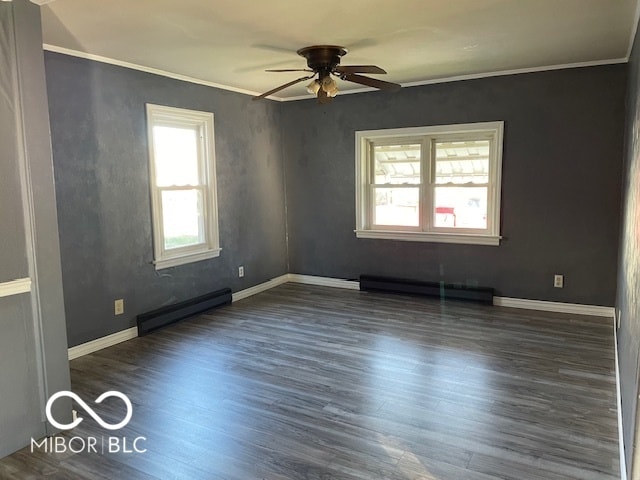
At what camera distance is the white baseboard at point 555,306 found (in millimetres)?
4586

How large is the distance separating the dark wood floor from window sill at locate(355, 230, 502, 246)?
2.70ft

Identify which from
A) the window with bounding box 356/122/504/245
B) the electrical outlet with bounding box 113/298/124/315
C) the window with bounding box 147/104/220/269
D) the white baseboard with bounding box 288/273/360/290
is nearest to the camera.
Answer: the electrical outlet with bounding box 113/298/124/315

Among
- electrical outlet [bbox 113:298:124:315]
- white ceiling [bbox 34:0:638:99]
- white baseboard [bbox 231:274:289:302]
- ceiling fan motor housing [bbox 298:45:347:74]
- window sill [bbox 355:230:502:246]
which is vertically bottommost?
white baseboard [bbox 231:274:289:302]

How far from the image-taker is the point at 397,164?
18.2 feet

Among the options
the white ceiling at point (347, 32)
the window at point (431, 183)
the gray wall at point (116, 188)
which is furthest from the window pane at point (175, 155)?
the window at point (431, 183)

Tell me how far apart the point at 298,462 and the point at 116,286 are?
2.51 meters

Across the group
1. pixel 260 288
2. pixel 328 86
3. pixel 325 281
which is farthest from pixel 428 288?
pixel 328 86

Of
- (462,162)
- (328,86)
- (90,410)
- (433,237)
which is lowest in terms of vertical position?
(90,410)

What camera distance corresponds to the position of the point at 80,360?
12.2ft

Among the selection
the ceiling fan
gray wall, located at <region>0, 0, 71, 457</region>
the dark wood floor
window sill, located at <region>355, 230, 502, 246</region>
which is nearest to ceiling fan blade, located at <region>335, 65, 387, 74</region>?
the ceiling fan

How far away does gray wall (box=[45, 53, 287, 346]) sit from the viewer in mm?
3656

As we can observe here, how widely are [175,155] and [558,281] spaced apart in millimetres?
4069

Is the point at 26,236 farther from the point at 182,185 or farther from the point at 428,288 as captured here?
the point at 428,288

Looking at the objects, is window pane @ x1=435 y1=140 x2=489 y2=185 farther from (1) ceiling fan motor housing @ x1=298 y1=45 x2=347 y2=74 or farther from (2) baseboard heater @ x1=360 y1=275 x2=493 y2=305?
(1) ceiling fan motor housing @ x1=298 y1=45 x2=347 y2=74
